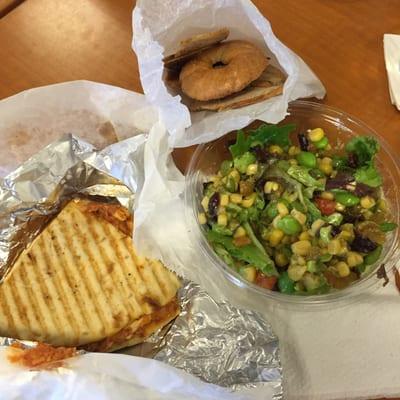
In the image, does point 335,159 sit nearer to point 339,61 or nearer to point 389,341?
point 339,61

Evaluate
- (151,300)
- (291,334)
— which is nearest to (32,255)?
(151,300)

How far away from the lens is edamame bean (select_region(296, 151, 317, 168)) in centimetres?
137

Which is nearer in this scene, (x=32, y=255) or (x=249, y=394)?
(x=249, y=394)

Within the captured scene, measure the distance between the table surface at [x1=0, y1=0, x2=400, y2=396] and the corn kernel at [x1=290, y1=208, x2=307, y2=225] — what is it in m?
0.36

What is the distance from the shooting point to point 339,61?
5.13ft

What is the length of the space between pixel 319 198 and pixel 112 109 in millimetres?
633

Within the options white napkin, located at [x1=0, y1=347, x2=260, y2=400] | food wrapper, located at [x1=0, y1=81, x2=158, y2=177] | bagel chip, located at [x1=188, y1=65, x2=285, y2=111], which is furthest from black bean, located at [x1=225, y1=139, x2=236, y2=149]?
white napkin, located at [x1=0, y1=347, x2=260, y2=400]

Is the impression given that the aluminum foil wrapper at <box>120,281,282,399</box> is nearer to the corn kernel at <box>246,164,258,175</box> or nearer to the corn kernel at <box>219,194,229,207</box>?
the corn kernel at <box>219,194,229,207</box>

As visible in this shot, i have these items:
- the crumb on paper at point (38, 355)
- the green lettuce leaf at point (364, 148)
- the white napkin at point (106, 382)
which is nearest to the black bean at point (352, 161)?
the green lettuce leaf at point (364, 148)

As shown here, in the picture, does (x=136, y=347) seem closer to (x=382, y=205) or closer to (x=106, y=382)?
(x=106, y=382)

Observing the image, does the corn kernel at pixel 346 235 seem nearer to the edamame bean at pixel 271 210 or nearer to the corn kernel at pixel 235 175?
the edamame bean at pixel 271 210

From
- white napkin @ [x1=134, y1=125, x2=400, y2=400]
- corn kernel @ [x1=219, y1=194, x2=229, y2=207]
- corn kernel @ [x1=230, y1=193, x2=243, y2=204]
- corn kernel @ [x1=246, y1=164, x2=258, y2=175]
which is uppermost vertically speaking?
corn kernel @ [x1=246, y1=164, x2=258, y2=175]

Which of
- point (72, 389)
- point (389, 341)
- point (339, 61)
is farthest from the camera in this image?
point (339, 61)

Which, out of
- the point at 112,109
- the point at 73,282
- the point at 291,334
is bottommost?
the point at 291,334
